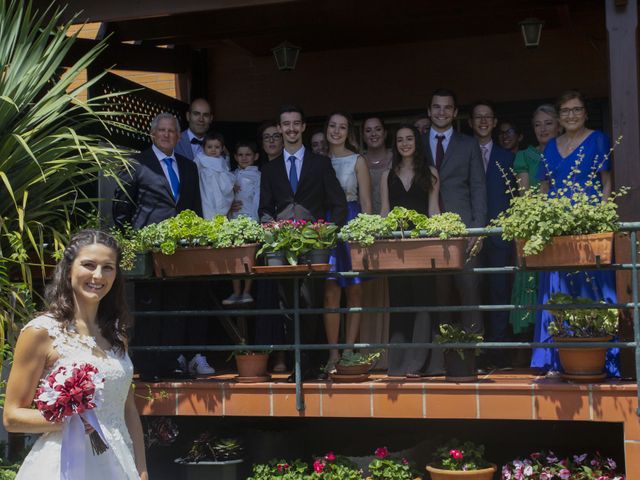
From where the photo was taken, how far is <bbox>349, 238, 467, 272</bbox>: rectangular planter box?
6180mm

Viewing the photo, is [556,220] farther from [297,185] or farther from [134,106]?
[134,106]

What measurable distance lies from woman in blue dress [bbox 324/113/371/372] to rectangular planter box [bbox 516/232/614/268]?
5.24 feet

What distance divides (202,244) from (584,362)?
8.44 ft

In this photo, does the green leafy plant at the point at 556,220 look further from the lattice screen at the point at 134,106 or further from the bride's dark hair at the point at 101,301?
the lattice screen at the point at 134,106

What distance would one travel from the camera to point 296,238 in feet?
21.0

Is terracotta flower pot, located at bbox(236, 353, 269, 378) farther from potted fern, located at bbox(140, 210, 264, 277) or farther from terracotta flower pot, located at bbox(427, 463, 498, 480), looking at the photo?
terracotta flower pot, located at bbox(427, 463, 498, 480)

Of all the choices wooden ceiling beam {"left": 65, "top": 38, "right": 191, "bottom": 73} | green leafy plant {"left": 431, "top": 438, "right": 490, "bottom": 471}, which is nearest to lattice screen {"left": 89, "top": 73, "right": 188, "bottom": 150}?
wooden ceiling beam {"left": 65, "top": 38, "right": 191, "bottom": 73}

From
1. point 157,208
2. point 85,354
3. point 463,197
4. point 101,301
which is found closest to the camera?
point 85,354

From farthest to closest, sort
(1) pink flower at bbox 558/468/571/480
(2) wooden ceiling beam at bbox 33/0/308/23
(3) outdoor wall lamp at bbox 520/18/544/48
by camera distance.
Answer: (3) outdoor wall lamp at bbox 520/18/544/48, (2) wooden ceiling beam at bbox 33/0/308/23, (1) pink flower at bbox 558/468/571/480

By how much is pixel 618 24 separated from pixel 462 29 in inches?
129

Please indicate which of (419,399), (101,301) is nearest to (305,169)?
(419,399)

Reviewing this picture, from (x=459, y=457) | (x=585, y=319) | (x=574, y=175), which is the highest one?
(x=574, y=175)

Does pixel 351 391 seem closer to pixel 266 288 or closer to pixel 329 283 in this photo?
pixel 329 283

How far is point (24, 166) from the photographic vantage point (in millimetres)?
6402
